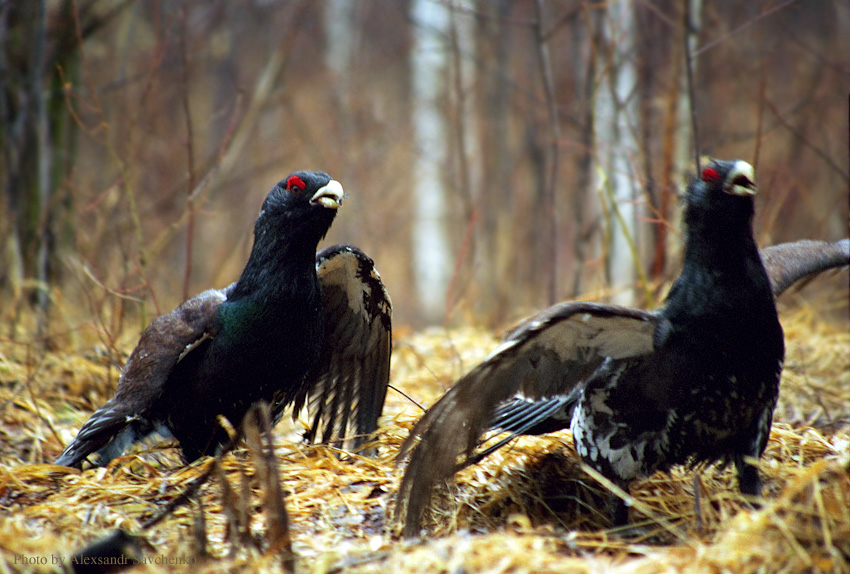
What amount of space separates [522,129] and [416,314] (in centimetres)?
372

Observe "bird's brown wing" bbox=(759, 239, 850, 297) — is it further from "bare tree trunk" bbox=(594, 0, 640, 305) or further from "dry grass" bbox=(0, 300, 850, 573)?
"bare tree trunk" bbox=(594, 0, 640, 305)

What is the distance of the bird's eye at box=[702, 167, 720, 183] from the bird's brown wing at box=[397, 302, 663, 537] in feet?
1.76

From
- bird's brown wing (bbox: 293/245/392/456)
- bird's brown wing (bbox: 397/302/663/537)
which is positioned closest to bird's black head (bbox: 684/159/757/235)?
bird's brown wing (bbox: 397/302/663/537)

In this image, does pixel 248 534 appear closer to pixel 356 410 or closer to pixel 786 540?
pixel 786 540

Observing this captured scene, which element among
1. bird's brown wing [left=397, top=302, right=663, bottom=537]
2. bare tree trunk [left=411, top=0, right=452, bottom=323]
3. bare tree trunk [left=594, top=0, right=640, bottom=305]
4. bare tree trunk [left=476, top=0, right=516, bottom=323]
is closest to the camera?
bird's brown wing [left=397, top=302, right=663, bottom=537]

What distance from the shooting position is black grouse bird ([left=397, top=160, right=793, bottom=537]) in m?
2.52

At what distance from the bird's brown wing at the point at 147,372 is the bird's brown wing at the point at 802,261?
254 centimetres

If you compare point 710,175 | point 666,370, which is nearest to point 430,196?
point 710,175

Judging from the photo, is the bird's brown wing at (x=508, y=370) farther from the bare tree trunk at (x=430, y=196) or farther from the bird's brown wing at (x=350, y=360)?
the bare tree trunk at (x=430, y=196)

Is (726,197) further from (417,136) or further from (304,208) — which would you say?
(417,136)

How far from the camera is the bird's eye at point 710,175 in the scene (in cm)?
262

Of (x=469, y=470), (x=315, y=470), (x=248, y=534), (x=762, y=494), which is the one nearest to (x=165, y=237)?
(x=315, y=470)

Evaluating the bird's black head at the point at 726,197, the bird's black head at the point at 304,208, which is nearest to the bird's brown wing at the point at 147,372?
the bird's black head at the point at 304,208

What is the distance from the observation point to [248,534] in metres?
2.09
